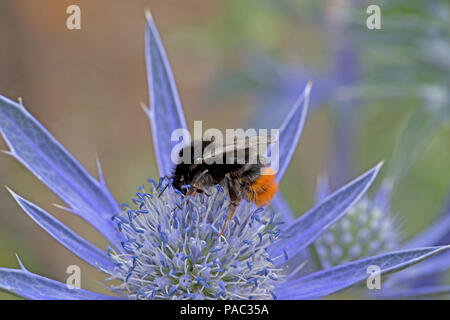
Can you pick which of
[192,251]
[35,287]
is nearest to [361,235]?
[192,251]

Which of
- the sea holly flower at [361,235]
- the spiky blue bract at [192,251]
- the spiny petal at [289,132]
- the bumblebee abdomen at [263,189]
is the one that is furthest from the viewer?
the sea holly flower at [361,235]

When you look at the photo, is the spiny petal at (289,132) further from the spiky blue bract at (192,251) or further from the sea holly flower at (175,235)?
the spiky blue bract at (192,251)

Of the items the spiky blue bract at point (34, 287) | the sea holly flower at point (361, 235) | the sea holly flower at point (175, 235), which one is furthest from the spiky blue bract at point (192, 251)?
the sea holly flower at point (361, 235)

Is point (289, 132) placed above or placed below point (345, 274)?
above

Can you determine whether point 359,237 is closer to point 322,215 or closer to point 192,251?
point 322,215

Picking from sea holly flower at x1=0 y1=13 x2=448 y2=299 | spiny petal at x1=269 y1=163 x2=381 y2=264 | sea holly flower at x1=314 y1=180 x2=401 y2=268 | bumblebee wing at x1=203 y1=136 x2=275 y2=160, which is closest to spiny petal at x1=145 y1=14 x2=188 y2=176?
sea holly flower at x1=0 y1=13 x2=448 y2=299

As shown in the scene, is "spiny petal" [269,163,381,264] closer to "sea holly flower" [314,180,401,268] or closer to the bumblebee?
the bumblebee
